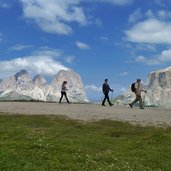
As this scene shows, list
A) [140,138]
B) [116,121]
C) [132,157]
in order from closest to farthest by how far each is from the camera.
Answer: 1. [132,157]
2. [140,138]
3. [116,121]

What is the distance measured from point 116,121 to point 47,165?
1681cm

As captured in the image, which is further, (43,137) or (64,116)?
(64,116)

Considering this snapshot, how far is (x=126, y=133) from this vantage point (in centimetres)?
3064

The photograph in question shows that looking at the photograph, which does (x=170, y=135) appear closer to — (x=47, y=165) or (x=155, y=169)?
(x=155, y=169)

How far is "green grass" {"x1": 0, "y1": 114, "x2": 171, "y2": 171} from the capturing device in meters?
19.8

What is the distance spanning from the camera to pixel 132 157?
2261 centimetres

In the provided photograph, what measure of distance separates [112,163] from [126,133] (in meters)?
10.1

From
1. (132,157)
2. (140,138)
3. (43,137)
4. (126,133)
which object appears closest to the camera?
(132,157)

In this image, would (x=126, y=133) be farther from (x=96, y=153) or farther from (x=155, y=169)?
(x=155, y=169)

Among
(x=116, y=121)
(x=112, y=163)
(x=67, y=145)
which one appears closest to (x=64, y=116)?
(x=116, y=121)

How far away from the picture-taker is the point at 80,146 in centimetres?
2442

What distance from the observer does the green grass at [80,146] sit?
65.0ft

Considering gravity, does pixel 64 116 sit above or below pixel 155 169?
above

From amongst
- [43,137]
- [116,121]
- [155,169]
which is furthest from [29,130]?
[155,169]
